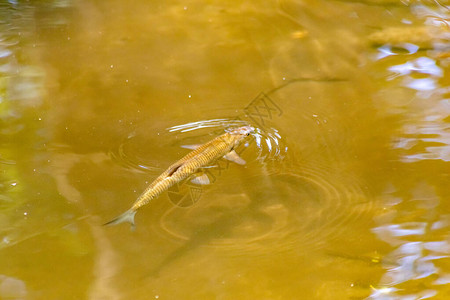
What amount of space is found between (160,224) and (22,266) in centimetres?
68

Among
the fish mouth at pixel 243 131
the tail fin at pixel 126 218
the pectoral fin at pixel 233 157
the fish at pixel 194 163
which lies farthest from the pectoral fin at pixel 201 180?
the tail fin at pixel 126 218

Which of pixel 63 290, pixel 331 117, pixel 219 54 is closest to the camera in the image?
pixel 63 290

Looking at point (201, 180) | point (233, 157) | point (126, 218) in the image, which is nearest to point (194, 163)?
point (201, 180)

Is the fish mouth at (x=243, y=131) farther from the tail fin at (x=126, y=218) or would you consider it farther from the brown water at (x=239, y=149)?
the tail fin at (x=126, y=218)

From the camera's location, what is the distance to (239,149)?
3.47m

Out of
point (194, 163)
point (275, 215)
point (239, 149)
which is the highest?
point (194, 163)

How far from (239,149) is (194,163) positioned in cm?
45

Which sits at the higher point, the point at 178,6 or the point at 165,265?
the point at 178,6

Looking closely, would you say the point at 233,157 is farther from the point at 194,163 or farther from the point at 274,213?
the point at 274,213

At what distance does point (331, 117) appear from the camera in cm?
366

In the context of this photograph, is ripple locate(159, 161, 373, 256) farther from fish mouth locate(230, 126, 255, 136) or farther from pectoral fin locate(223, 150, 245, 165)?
fish mouth locate(230, 126, 255, 136)

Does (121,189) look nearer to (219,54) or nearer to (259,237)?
(259,237)

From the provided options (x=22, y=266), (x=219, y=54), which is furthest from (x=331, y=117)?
(x=22, y=266)

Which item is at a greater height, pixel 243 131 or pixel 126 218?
pixel 243 131
